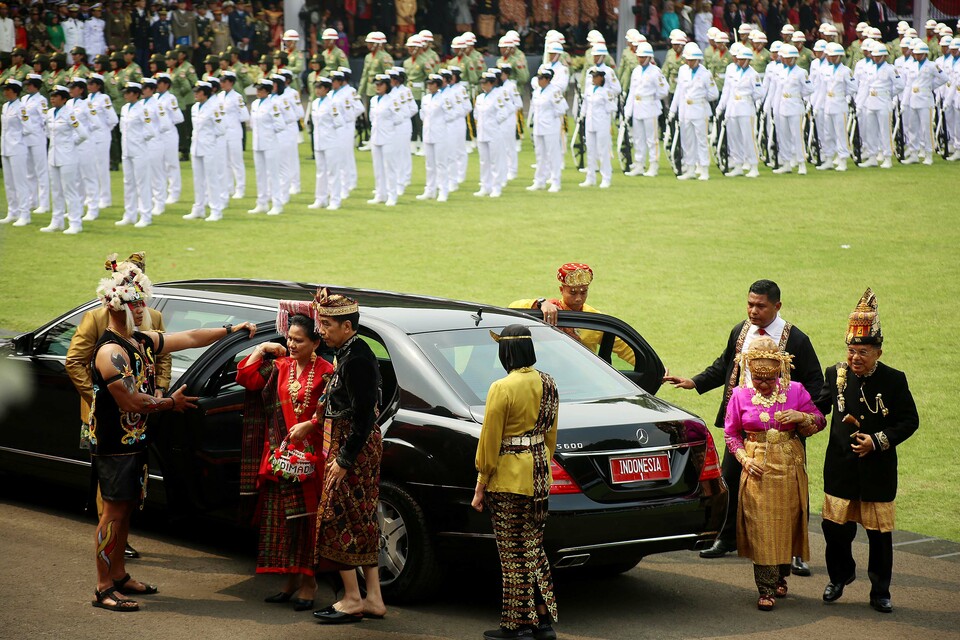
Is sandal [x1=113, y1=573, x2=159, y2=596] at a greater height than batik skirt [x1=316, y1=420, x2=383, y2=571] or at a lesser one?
lesser

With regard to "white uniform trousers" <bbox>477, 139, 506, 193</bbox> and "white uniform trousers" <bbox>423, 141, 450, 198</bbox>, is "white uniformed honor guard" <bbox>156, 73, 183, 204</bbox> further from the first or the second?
"white uniform trousers" <bbox>477, 139, 506, 193</bbox>

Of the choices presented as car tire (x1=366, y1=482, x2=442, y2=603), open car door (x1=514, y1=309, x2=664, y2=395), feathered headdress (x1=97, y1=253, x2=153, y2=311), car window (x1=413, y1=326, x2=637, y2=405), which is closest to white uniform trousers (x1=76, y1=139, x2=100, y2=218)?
open car door (x1=514, y1=309, x2=664, y2=395)

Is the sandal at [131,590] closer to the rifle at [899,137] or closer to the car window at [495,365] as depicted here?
the car window at [495,365]

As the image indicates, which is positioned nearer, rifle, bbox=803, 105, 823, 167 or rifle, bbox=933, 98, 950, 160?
rifle, bbox=803, 105, 823, 167

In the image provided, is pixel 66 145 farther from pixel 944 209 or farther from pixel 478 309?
pixel 478 309

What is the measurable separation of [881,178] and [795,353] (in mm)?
17772

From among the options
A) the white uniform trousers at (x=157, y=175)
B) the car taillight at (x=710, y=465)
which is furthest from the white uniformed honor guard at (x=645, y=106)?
the car taillight at (x=710, y=465)

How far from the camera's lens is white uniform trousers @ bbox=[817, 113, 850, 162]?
83.4ft

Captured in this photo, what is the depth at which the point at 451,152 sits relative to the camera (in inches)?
924

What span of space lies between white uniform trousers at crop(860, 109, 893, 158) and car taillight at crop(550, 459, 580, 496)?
21209 millimetres

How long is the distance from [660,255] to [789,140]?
8.96m

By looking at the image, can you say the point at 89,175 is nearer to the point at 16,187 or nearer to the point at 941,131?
the point at 16,187

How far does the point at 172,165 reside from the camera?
72.1 ft

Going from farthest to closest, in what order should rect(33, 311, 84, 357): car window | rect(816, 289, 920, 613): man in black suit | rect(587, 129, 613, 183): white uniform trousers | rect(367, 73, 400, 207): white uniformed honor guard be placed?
rect(587, 129, 613, 183): white uniform trousers < rect(367, 73, 400, 207): white uniformed honor guard < rect(33, 311, 84, 357): car window < rect(816, 289, 920, 613): man in black suit
